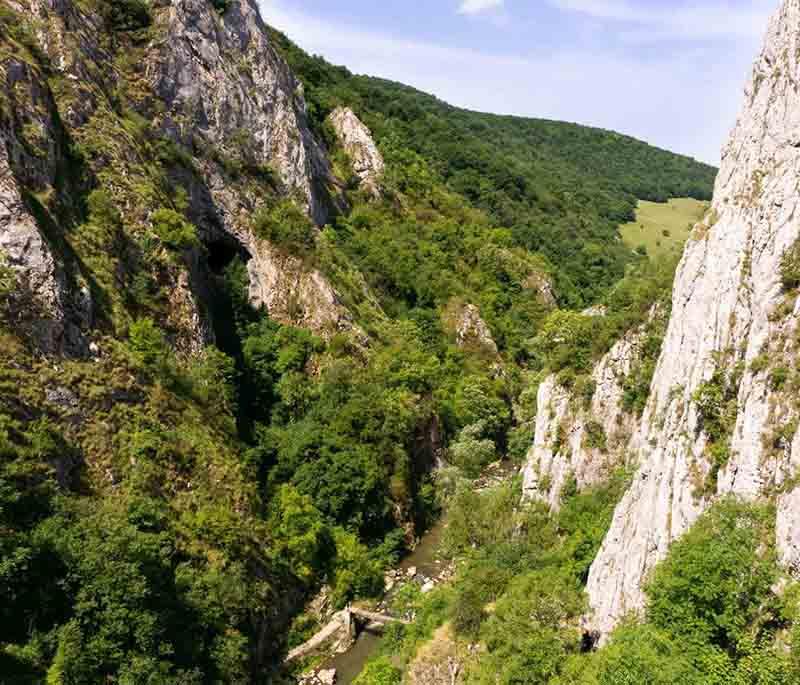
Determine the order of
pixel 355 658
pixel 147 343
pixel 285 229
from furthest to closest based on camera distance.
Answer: pixel 285 229
pixel 147 343
pixel 355 658

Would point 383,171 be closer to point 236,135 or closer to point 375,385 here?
point 236,135

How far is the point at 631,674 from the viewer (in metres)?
17.6

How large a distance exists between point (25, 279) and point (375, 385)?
25932mm

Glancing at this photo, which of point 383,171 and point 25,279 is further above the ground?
point 383,171

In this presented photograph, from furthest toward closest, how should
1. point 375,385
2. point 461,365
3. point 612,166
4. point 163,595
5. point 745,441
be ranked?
point 612,166 → point 461,365 → point 375,385 → point 163,595 → point 745,441

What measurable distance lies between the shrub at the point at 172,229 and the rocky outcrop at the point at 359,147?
3709 cm

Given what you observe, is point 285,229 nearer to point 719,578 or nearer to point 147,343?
point 147,343

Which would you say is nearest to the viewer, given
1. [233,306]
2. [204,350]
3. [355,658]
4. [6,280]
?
[6,280]

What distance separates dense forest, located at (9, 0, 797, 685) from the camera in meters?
23.2

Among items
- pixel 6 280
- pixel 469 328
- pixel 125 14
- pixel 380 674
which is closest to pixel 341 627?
pixel 380 674

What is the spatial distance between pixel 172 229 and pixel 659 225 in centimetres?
11685

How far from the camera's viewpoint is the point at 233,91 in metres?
59.8

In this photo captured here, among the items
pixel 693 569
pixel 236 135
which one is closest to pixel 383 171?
pixel 236 135

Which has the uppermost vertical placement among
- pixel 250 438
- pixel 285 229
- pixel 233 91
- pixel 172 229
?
pixel 233 91
